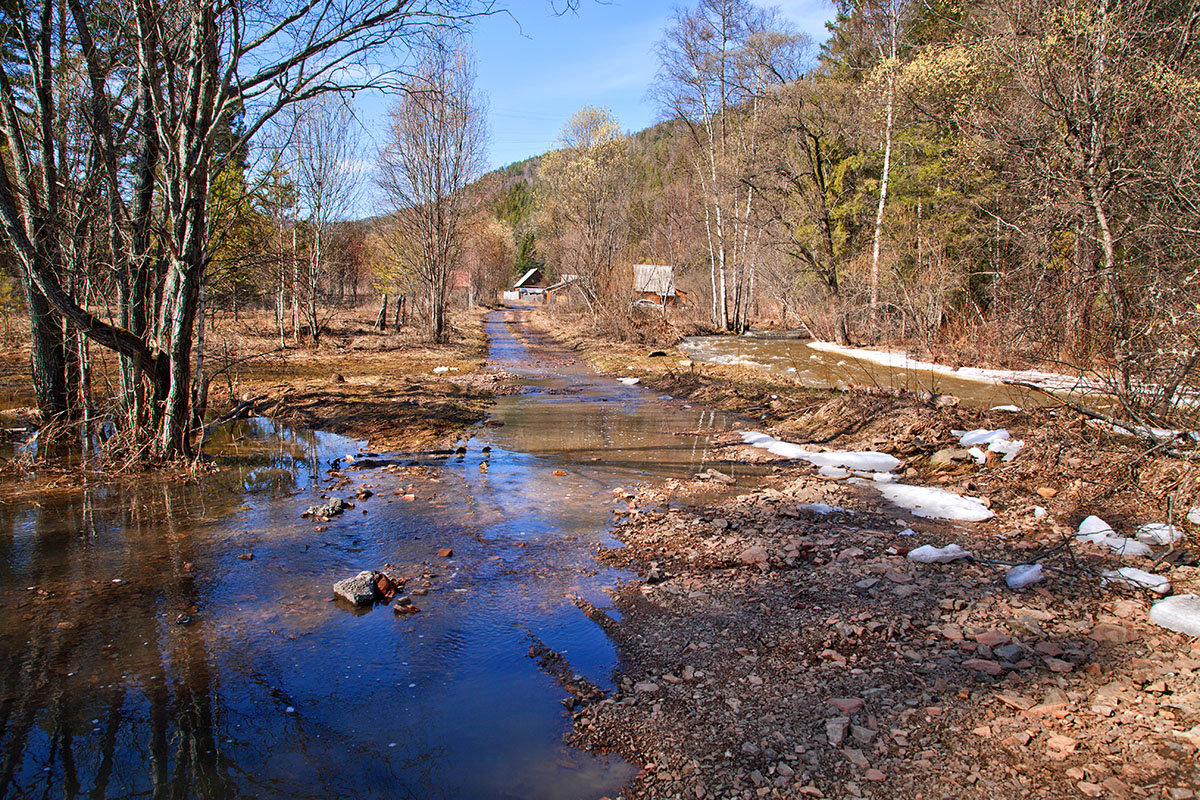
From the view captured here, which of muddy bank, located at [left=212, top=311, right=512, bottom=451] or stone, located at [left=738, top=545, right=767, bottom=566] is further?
muddy bank, located at [left=212, top=311, right=512, bottom=451]

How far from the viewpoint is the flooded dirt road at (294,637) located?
117 inches

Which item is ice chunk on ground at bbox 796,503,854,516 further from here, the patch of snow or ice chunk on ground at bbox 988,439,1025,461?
the patch of snow

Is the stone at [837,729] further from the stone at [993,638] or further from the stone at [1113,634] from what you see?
the stone at [1113,634]

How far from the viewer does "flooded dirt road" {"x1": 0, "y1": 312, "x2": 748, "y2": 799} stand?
9.78 feet

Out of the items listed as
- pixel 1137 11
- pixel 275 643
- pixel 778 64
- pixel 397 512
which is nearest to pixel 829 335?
pixel 778 64

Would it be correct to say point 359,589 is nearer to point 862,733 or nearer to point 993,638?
point 862,733

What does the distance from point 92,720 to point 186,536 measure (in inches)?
110

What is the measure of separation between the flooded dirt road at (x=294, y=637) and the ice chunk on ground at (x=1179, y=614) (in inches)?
129

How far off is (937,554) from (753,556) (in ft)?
4.51

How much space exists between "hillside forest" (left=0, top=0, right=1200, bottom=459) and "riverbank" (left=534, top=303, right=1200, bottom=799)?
125 cm

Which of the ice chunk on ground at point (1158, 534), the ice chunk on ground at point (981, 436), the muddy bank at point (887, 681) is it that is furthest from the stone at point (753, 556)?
the ice chunk on ground at point (981, 436)

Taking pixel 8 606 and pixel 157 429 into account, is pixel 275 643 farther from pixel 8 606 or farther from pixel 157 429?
pixel 157 429

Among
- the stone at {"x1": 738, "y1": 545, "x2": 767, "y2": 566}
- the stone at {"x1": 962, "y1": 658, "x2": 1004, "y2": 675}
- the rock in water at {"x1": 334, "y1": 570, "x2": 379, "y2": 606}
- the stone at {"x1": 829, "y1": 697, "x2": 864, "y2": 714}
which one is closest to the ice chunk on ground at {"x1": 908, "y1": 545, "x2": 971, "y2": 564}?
the stone at {"x1": 738, "y1": 545, "x2": 767, "y2": 566}

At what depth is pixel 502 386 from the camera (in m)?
15.4
